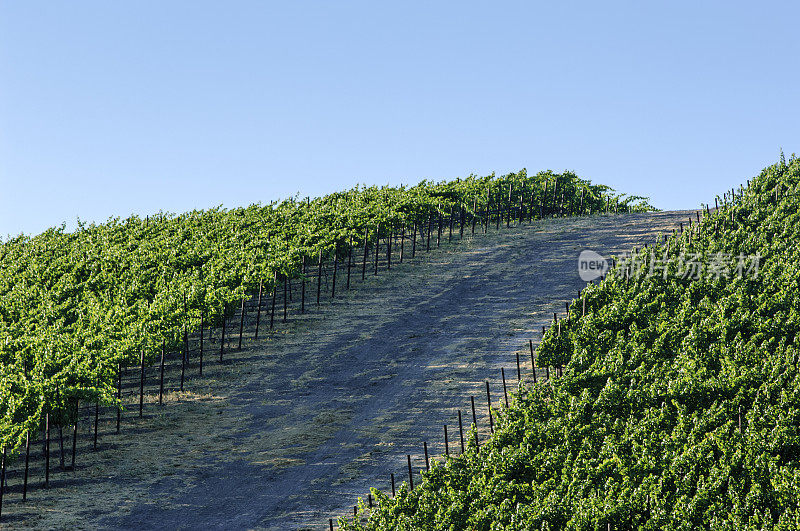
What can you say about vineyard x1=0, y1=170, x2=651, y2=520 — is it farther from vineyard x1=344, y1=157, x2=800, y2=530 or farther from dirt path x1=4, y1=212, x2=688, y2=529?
vineyard x1=344, y1=157, x2=800, y2=530

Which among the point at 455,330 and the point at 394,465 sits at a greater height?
the point at 455,330

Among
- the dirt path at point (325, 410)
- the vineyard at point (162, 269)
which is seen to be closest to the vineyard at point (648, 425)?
the dirt path at point (325, 410)

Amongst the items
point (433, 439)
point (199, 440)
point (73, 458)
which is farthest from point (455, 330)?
point (73, 458)

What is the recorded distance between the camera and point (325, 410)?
33.7 meters

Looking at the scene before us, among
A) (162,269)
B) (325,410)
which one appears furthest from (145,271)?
(325,410)

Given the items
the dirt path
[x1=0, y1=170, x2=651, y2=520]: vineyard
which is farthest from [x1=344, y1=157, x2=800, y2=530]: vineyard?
[x1=0, y1=170, x2=651, y2=520]: vineyard

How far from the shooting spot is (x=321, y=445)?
101 ft

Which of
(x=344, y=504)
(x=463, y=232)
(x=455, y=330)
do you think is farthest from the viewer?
(x=463, y=232)

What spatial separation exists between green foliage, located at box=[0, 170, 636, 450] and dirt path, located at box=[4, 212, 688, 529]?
2.65 meters

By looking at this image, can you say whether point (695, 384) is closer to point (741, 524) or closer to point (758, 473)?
point (758, 473)

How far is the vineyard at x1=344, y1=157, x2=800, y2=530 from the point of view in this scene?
21.5 meters

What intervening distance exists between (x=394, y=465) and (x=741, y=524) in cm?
1154

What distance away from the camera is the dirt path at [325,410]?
90.0 ft

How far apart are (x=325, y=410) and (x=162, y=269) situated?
15723mm
